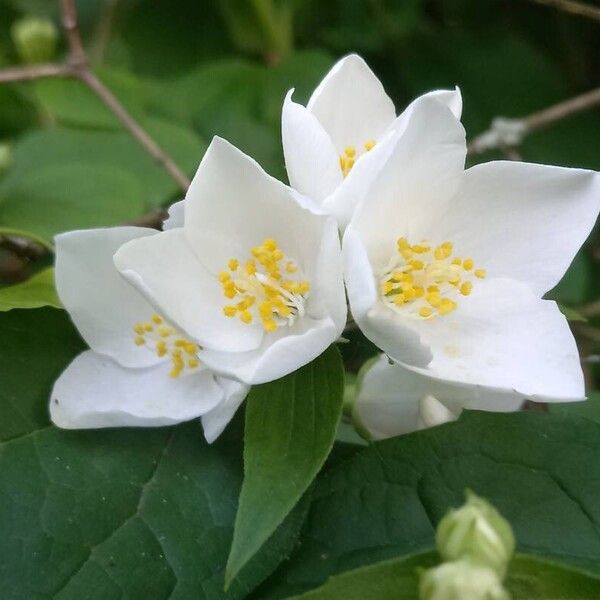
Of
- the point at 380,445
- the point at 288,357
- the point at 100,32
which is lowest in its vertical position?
the point at 100,32

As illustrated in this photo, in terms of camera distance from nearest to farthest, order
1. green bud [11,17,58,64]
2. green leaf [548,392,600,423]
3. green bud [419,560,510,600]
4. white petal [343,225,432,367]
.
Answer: green bud [419,560,510,600], white petal [343,225,432,367], green leaf [548,392,600,423], green bud [11,17,58,64]

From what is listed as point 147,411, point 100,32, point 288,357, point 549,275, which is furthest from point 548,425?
point 100,32

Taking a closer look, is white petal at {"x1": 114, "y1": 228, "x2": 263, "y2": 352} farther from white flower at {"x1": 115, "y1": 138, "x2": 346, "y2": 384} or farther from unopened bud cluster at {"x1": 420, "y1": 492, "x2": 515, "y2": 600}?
unopened bud cluster at {"x1": 420, "y1": 492, "x2": 515, "y2": 600}

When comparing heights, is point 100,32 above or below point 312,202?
below

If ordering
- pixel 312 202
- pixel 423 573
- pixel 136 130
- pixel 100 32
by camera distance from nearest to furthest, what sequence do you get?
pixel 423 573 < pixel 312 202 < pixel 136 130 < pixel 100 32

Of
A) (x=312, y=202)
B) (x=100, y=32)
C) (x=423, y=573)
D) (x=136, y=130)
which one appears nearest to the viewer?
(x=423, y=573)

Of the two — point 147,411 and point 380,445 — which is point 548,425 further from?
point 147,411

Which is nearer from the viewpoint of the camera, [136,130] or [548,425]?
[548,425]

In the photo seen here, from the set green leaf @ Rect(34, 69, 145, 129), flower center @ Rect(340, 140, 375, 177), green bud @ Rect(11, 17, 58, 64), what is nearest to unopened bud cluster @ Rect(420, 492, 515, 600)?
flower center @ Rect(340, 140, 375, 177)
